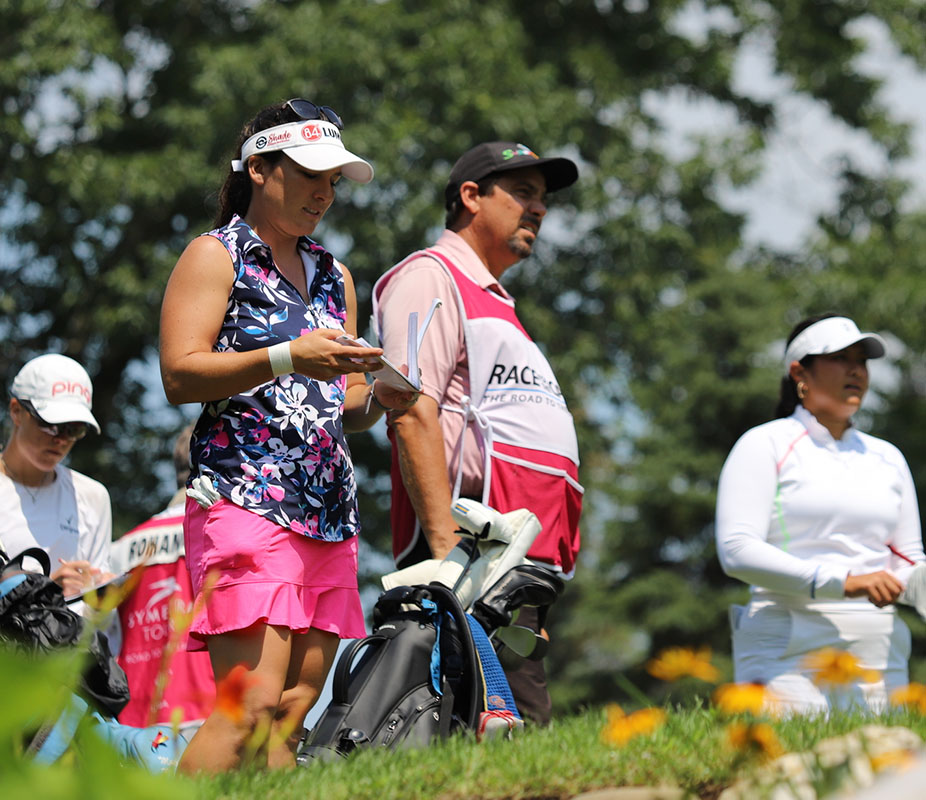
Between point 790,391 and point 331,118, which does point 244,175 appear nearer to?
point 331,118

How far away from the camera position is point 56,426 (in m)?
5.25

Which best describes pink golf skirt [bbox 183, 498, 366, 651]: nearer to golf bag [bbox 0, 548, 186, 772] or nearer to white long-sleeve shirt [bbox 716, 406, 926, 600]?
golf bag [bbox 0, 548, 186, 772]

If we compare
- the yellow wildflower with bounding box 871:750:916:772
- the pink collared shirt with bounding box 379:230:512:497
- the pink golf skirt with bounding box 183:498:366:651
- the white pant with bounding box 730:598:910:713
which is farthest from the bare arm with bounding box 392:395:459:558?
the yellow wildflower with bounding box 871:750:916:772

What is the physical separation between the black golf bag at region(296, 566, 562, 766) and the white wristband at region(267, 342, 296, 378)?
0.87 meters

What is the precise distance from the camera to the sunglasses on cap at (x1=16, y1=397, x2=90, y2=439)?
5.24 meters

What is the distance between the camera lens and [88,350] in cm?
1501

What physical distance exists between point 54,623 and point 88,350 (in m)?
11.7

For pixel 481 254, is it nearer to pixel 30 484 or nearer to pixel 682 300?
pixel 30 484

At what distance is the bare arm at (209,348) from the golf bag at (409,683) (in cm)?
85

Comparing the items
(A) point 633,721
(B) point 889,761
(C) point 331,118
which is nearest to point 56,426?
(C) point 331,118

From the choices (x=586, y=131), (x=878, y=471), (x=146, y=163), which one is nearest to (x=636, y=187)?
(x=586, y=131)

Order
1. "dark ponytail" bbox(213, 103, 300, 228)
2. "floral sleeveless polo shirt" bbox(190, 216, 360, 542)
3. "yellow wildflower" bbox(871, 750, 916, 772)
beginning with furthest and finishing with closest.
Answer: "dark ponytail" bbox(213, 103, 300, 228) < "floral sleeveless polo shirt" bbox(190, 216, 360, 542) < "yellow wildflower" bbox(871, 750, 916, 772)

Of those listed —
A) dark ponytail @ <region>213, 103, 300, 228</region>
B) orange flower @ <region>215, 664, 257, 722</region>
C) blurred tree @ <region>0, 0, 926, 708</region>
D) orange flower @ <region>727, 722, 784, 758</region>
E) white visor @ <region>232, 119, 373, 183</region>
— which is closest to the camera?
orange flower @ <region>215, 664, 257, 722</region>

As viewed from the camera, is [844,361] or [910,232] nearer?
[844,361]
